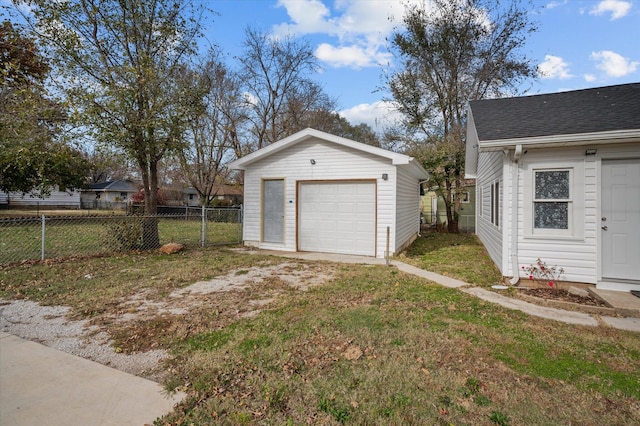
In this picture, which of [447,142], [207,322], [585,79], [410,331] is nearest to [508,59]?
[585,79]

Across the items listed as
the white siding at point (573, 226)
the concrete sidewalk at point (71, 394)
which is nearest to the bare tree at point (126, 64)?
the concrete sidewalk at point (71, 394)

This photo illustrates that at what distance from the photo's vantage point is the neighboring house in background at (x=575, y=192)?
5.27 m

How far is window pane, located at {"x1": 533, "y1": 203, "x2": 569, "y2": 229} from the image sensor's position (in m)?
5.66

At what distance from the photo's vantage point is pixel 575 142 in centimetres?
527

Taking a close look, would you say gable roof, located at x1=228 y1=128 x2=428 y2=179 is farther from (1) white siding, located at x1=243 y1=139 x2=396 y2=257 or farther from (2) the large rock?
(2) the large rock

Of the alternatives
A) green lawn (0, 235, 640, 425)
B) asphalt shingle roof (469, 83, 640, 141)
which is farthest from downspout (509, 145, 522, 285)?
green lawn (0, 235, 640, 425)

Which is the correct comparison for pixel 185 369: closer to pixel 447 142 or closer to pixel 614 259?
pixel 614 259

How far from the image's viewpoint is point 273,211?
10148mm

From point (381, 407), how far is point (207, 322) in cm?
243

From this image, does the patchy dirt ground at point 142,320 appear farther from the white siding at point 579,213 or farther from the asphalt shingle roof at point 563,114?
the asphalt shingle roof at point 563,114

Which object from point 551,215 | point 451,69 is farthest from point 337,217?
point 451,69

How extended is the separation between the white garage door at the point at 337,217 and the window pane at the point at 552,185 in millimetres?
3953

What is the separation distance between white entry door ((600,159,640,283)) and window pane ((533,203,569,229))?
19.4 inches

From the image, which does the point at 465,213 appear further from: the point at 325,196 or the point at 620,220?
the point at 620,220
